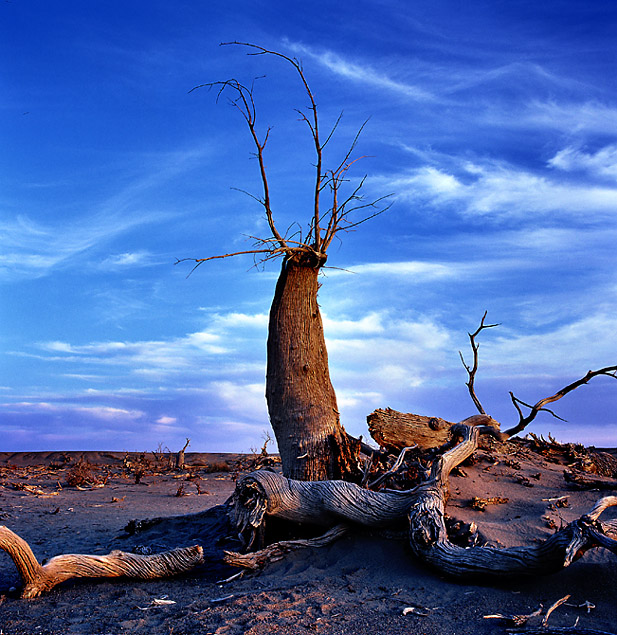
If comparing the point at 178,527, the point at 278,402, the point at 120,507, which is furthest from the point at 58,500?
the point at 278,402

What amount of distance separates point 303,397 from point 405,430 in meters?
2.64

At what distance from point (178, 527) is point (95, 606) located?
2818 mm

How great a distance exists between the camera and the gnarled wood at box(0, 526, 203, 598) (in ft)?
18.6

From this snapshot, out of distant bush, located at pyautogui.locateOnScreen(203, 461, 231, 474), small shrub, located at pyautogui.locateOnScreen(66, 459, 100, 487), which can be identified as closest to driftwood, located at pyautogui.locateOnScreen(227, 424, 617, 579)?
small shrub, located at pyautogui.locateOnScreen(66, 459, 100, 487)

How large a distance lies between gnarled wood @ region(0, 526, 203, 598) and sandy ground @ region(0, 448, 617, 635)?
134 millimetres

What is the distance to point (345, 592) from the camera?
5.54 m

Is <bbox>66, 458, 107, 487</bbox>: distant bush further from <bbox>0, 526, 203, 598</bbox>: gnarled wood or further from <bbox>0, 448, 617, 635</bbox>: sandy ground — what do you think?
<bbox>0, 526, 203, 598</bbox>: gnarled wood

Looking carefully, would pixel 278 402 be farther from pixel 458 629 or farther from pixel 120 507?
pixel 120 507

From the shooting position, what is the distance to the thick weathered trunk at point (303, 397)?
25.3 feet

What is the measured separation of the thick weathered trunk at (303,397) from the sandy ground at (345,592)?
1.25 meters

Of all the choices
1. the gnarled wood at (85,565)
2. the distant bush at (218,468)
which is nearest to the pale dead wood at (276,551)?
the gnarled wood at (85,565)

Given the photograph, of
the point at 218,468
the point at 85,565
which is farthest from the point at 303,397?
the point at 218,468

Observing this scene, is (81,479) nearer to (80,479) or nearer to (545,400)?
(80,479)

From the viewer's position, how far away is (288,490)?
22.2 feet
